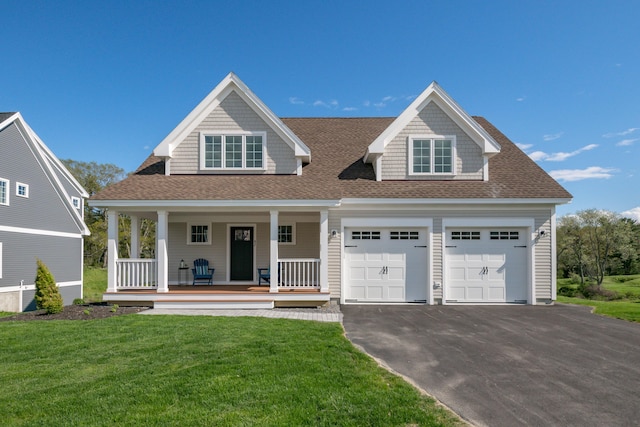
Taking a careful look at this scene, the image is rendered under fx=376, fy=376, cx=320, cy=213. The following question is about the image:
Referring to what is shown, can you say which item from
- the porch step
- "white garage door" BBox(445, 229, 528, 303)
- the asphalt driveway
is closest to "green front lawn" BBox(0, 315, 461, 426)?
the asphalt driveway

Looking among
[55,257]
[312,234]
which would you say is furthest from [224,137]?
[55,257]

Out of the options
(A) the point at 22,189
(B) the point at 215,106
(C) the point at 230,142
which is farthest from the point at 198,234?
(A) the point at 22,189

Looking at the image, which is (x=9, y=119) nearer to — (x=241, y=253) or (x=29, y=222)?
(x=29, y=222)

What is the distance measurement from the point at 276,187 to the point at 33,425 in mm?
8737

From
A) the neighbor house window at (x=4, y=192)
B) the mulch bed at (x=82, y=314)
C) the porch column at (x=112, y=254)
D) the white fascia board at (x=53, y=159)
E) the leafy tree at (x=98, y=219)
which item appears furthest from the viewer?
the leafy tree at (x=98, y=219)

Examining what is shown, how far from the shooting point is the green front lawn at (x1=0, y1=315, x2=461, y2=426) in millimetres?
3996

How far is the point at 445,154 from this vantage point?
43.2 ft

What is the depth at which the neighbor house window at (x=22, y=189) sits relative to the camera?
1798 centimetres

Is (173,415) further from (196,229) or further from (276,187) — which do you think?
(196,229)

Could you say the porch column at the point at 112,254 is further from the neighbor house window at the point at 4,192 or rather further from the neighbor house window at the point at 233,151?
the neighbor house window at the point at 4,192

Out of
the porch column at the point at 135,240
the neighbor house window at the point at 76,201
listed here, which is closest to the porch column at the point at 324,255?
the porch column at the point at 135,240

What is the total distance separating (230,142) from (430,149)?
697cm

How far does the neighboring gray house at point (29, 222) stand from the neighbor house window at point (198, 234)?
9.50 m

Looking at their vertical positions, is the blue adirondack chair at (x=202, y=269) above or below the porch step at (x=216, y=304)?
above
